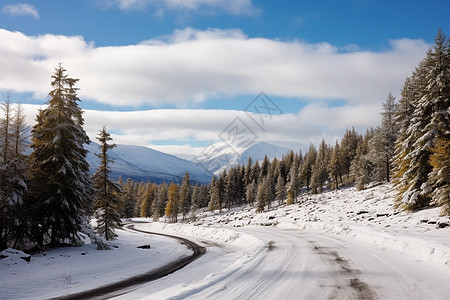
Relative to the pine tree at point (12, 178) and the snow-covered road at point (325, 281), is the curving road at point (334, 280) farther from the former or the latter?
the pine tree at point (12, 178)

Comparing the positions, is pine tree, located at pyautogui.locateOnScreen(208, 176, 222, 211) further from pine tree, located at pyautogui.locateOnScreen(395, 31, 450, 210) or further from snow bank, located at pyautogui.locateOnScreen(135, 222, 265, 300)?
pine tree, located at pyautogui.locateOnScreen(395, 31, 450, 210)

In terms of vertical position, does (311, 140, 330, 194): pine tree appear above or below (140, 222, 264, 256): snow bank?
above

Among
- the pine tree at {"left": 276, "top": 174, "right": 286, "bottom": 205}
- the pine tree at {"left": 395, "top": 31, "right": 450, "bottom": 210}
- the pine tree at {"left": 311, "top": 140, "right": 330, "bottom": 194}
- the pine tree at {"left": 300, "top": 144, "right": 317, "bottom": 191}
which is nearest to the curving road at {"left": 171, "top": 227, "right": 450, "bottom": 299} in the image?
the pine tree at {"left": 395, "top": 31, "right": 450, "bottom": 210}

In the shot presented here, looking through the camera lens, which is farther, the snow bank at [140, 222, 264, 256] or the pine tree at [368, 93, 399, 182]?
the pine tree at [368, 93, 399, 182]

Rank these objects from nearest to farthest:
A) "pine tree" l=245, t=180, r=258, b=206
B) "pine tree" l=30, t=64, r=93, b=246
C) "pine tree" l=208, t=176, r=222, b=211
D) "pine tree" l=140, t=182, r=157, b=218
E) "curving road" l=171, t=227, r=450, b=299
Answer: "curving road" l=171, t=227, r=450, b=299 → "pine tree" l=30, t=64, r=93, b=246 → "pine tree" l=245, t=180, r=258, b=206 → "pine tree" l=208, t=176, r=222, b=211 → "pine tree" l=140, t=182, r=157, b=218

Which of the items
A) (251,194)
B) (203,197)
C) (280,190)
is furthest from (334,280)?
(203,197)

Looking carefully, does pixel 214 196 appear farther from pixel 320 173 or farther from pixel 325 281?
pixel 325 281

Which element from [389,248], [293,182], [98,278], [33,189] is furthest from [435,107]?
[293,182]

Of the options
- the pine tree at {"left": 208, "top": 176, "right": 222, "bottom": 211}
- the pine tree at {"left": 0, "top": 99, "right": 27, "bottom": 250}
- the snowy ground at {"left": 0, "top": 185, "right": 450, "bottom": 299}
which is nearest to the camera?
the snowy ground at {"left": 0, "top": 185, "right": 450, "bottom": 299}

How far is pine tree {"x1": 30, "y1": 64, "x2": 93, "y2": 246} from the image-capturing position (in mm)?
19516

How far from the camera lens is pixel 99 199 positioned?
2642 centimetres

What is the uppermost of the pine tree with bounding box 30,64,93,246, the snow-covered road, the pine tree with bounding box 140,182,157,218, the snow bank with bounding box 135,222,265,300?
the pine tree with bounding box 30,64,93,246

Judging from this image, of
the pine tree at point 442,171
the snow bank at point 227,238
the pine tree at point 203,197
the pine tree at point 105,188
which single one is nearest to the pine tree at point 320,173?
the pine tree at point 203,197

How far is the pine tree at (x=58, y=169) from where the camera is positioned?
64.0ft
